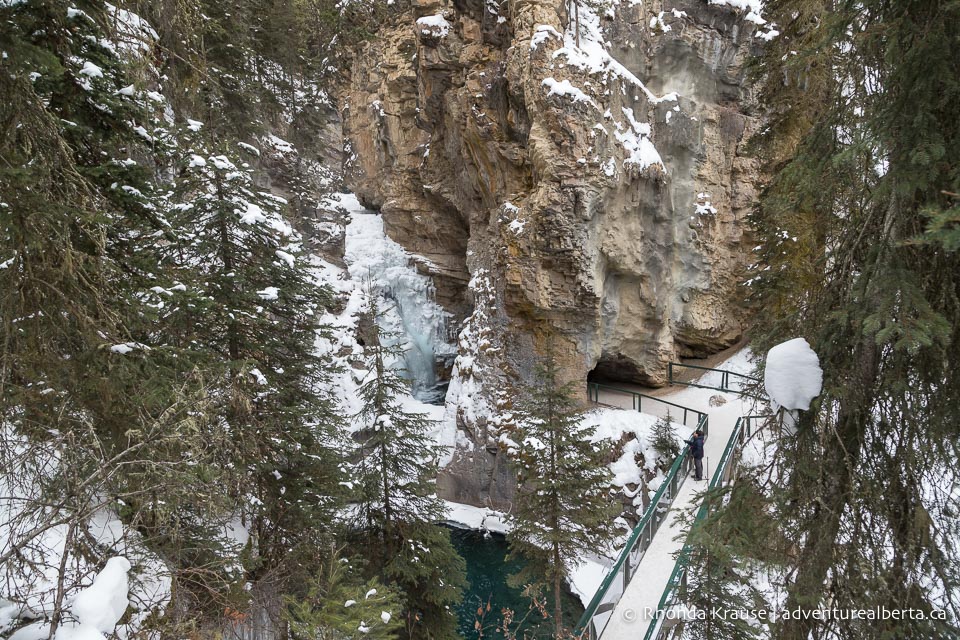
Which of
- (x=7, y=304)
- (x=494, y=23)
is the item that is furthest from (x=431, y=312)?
(x=7, y=304)

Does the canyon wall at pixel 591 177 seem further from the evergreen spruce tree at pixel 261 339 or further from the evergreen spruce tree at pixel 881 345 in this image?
the evergreen spruce tree at pixel 881 345

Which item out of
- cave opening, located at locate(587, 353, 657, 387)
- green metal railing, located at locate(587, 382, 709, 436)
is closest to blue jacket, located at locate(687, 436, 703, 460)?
green metal railing, located at locate(587, 382, 709, 436)

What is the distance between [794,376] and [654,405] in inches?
521

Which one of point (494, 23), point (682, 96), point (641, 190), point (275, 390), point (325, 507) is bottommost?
point (325, 507)

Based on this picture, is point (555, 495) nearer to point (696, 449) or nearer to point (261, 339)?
point (696, 449)

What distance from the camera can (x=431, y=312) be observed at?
21672 millimetres

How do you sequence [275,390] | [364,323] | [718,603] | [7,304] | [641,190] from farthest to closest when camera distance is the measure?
[364,323]
[641,190]
[275,390]
[718,603]
[7,304]

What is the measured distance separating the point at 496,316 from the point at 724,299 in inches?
313

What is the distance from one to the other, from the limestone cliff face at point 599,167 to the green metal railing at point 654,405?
1.02 meters

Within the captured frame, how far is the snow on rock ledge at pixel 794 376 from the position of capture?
Result: 340 cm

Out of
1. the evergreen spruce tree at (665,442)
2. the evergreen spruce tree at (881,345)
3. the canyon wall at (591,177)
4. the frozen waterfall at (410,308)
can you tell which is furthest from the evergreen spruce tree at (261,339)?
the frozen waterfall at (410,308)

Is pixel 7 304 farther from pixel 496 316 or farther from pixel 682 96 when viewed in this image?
pixel 682 96

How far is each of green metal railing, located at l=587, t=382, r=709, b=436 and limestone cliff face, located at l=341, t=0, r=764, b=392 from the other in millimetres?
1018

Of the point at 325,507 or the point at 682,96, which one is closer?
the point at 325,507
